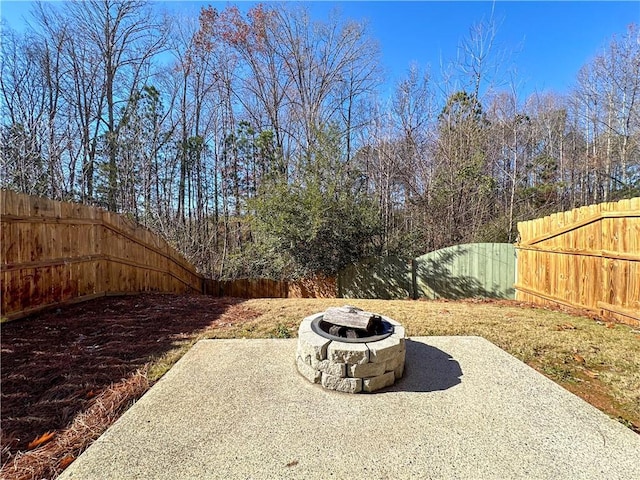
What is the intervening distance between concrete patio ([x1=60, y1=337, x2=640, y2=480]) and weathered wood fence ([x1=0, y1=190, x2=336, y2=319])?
96.7 inches

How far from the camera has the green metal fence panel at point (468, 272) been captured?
6.76m

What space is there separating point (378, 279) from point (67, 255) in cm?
652

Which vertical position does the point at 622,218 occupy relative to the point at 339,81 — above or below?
below

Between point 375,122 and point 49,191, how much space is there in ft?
29.2

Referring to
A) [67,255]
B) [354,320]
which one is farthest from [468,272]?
[67,255]

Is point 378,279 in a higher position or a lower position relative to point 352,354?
lower

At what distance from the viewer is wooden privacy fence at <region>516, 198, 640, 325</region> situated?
12.2 feet

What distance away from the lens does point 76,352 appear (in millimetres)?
2834

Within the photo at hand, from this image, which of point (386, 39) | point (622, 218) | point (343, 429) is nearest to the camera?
point (343, 429)

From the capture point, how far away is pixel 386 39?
10.2m

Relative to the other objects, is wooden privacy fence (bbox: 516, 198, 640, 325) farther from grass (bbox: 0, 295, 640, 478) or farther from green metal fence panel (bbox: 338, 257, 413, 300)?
green metal fence panel (bbox: 338, 257, 413, 300)

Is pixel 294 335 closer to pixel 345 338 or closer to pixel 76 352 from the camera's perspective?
pixel 345 338

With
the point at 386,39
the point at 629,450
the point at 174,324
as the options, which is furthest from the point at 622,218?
the point at 386,39

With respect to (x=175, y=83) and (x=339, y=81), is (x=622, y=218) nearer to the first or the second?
(x=339, y=81)
